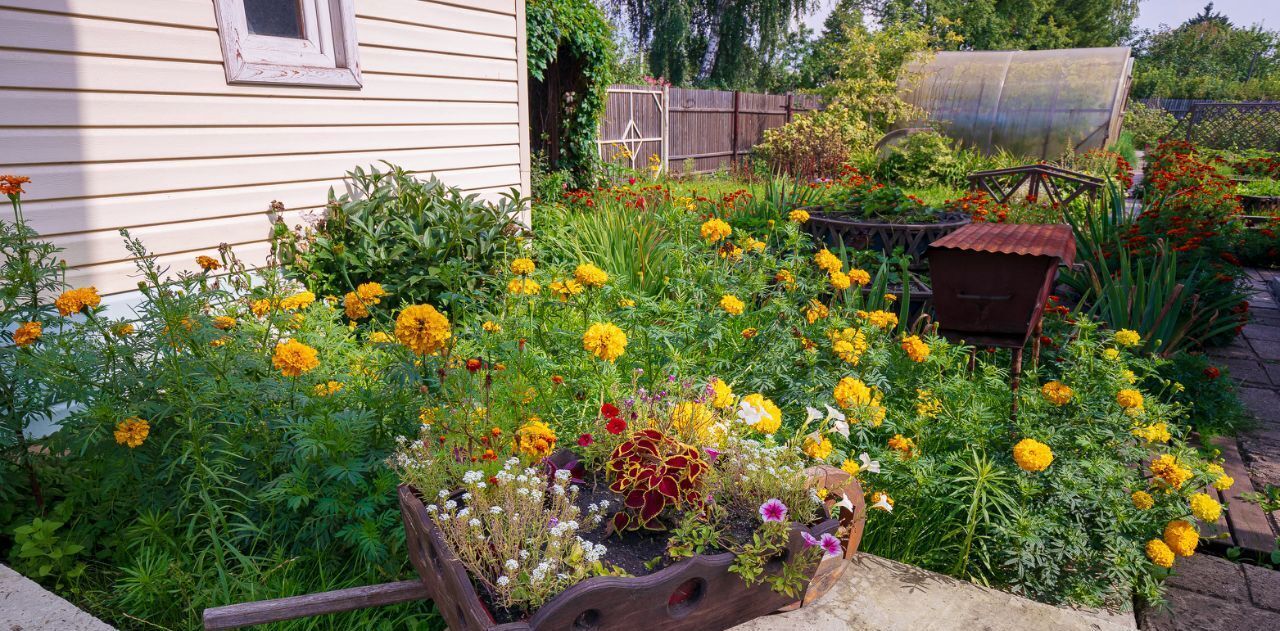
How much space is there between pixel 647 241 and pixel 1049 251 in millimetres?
2374

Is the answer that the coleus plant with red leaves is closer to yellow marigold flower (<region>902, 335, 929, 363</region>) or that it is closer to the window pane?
yellow marigold flower (<region>902, 335, 929, 363</region>)

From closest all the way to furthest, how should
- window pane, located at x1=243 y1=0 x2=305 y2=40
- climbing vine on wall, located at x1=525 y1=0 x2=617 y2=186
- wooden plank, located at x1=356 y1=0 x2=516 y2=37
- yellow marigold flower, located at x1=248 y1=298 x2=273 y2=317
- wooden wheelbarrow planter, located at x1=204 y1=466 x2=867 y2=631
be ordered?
wooden wheelbarrow planter, located at x1=204 y1=466 x2=867 y2=631, yellow marigold flower, located at x1=248 y1=298 x2=273 y2=317, window pane, located at x1=243 y1=0 x2=305 y2=40, wooden plank, located at x1=356 y1=0 x2=516 y2=37, climbing vine on wall, located at x1=525 y1=0 x2=617 y2=186

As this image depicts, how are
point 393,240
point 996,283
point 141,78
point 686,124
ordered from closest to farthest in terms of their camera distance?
point 996,283 < point 141,78 < point 393,240 < point 686,124

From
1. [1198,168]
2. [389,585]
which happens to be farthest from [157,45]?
[1198,168]

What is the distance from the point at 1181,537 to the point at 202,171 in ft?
14.0


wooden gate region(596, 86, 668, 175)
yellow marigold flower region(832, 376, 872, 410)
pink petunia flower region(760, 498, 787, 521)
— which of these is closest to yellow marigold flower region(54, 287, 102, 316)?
pink petunia flower region(760, 498, 787, 521)

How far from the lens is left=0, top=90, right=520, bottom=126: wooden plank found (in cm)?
274

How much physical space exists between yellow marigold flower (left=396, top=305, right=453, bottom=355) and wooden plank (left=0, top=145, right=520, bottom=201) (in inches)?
92.3

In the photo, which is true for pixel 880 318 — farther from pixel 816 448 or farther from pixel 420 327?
pixel 420 327

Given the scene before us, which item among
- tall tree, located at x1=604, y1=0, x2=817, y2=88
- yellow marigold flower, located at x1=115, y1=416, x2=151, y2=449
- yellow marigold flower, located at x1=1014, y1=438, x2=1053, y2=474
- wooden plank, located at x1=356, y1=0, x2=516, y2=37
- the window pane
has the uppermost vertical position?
tall tree, located at x1=604, y1=0, x2=817, y2=88

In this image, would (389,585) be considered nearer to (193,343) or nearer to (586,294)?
(193,343)

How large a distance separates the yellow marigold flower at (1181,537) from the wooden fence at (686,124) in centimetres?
878

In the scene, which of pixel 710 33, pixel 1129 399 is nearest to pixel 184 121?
pixel 1129 399

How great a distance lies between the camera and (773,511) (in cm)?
139
